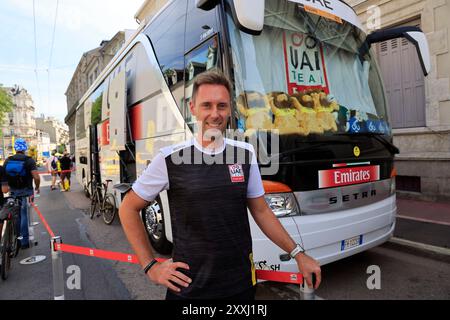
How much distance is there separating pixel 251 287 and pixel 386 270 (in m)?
3.14

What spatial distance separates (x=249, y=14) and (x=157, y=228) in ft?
11.0

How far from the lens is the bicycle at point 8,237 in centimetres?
409

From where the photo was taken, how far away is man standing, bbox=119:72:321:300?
1529mm

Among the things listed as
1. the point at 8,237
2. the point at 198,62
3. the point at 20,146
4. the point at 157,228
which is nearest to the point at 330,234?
the point at 198,62

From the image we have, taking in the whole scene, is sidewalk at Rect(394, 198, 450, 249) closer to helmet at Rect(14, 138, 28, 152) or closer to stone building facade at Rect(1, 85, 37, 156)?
helmet at Rect(14, 138, 28, 152)

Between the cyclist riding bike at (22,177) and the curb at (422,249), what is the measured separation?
19.2 feet

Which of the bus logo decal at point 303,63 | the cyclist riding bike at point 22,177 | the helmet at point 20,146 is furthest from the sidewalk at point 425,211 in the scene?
the helmet at point 20,146

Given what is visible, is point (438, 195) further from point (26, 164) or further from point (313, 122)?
point (26, 164)

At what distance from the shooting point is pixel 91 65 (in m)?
42.2

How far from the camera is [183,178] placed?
1.54 meters

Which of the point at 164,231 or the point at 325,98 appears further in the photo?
the point at 164,231

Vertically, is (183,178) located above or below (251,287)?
above

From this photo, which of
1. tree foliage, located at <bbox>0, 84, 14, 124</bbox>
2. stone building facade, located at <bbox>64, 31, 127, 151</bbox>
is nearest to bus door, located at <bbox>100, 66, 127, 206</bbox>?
stone building facade, located at <bbox>64, 31, 127, 151</bbox>

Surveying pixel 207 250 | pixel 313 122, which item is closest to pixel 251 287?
pixel 207 250
